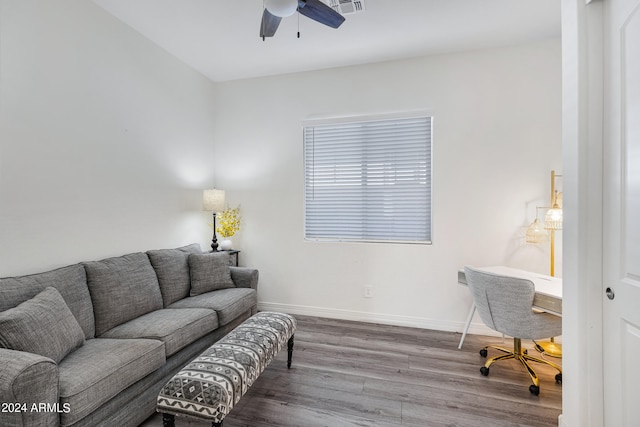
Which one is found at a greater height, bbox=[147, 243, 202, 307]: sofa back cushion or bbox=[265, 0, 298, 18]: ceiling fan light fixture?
bbox=[265, 0, 298, 18]: ceiling fan light fixture

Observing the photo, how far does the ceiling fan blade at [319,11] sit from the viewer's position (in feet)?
6.09

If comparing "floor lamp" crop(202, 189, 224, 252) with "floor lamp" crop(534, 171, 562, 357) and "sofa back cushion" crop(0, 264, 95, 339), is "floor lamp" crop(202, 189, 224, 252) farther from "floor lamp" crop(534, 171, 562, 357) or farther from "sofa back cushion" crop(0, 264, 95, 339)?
"floor lamp" crop(534, 171, 562, 357)

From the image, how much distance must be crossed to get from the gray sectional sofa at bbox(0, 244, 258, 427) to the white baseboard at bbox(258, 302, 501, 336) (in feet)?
2.86

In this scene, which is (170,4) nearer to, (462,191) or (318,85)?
(318,85)

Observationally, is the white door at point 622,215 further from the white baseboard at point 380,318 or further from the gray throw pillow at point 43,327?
the gray throw pillow at point 43,327

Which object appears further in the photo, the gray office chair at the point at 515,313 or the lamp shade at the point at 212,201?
the lamp shade at the point at 212,201

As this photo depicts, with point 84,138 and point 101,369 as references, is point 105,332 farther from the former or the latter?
point 84,138

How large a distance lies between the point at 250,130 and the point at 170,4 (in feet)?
5.21

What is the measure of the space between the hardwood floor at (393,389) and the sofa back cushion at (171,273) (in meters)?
1.06

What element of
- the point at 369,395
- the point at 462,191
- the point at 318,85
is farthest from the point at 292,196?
the point at 369,395

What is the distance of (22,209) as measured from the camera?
1988mm

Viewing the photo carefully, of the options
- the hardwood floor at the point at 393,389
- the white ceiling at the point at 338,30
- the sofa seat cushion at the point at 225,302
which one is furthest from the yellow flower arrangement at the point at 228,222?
the white ceiling at the point at 338,30

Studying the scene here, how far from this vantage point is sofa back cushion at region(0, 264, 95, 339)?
171cm

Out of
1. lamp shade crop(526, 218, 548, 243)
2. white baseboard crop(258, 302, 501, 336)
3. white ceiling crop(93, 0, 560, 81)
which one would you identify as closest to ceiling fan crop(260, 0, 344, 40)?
white ceiling crop(93, 0, 560, 81)
